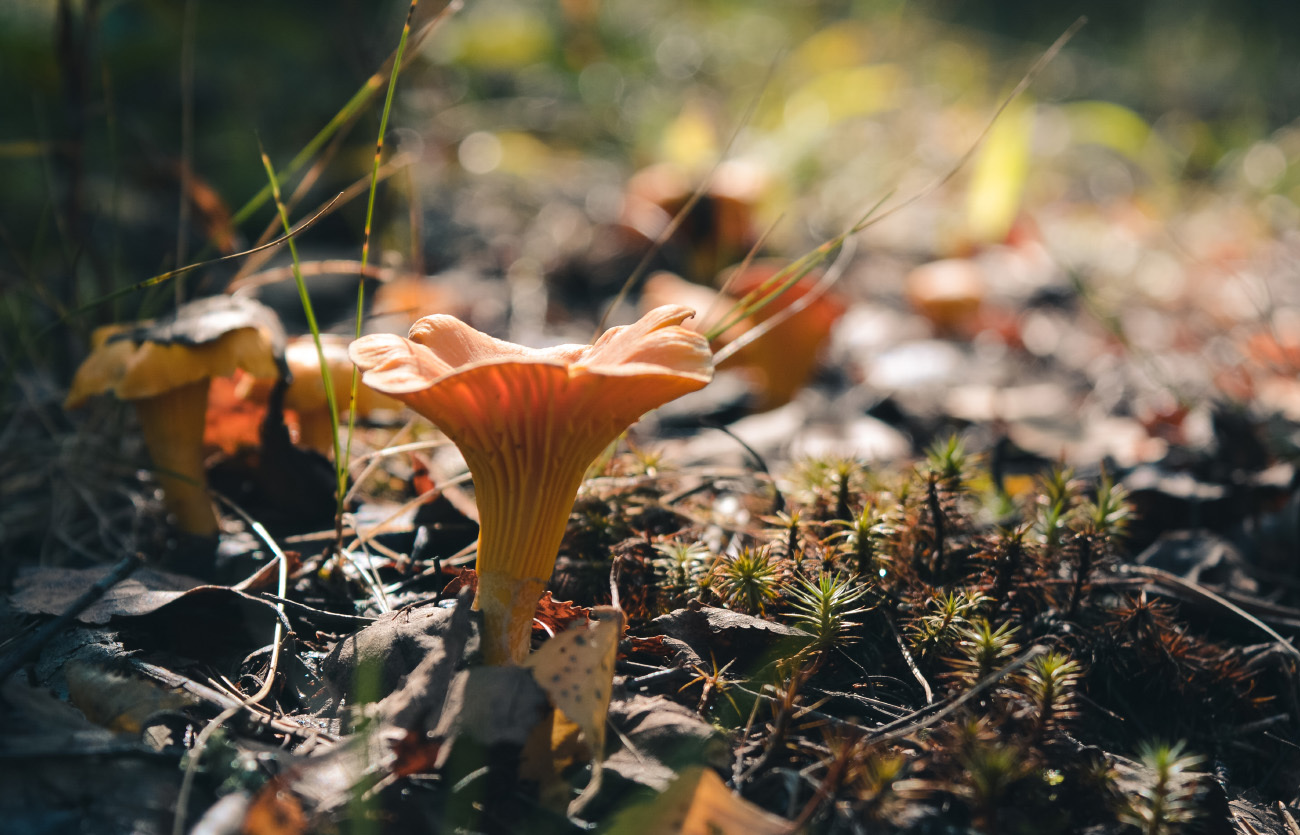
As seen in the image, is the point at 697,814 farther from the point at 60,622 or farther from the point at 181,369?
the point at 181,369

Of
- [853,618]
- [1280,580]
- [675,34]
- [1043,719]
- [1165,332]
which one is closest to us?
[1043,719]

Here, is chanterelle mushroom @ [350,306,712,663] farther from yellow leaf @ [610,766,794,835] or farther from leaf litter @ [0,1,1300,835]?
yellow leaf @ [610,766,794,835]

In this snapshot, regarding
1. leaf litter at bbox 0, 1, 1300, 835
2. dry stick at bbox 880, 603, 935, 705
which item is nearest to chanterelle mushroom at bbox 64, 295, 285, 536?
leaf litter at bbox 0, 1, 1300, 835

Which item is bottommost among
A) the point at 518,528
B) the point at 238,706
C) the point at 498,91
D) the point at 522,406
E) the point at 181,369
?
the point at 238,706

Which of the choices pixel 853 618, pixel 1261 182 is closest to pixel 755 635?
pixel 853 618

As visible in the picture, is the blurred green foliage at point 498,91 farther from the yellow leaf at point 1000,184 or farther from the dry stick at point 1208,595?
the dry stick at point 1208,595

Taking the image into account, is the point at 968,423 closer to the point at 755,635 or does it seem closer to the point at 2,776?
the point at 755,635

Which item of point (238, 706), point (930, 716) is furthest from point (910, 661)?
point (238, 706)

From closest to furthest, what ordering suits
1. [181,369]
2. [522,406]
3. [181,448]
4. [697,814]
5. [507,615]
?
[697,814] < [522,406] < [507,615] < [181,369] < [181,448]

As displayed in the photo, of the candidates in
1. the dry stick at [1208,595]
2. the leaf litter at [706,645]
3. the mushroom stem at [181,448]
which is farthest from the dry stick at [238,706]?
the dry stick at [1208,595]
